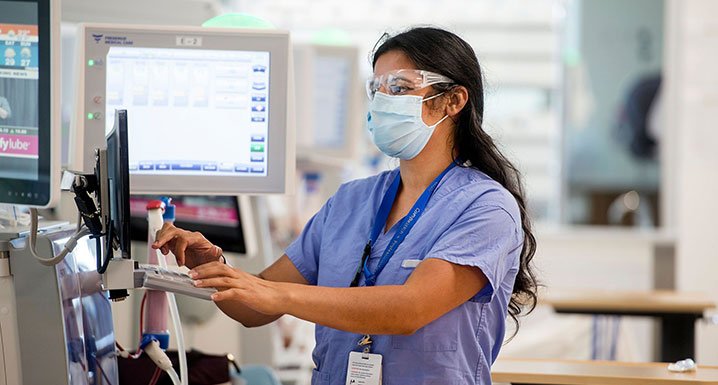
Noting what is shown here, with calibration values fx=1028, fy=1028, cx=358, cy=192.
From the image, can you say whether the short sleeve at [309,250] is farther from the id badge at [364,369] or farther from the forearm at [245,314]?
the id badge at [364,369]

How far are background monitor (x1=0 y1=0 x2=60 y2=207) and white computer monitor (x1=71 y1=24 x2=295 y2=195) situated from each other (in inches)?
16.2

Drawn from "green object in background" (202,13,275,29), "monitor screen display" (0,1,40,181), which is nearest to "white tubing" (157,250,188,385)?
"monitor screen display" (0,1,40,181)

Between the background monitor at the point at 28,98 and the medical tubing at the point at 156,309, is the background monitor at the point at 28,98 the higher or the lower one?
the higher one

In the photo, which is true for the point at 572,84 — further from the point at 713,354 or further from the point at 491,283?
the point at 491,283

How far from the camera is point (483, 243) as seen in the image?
6.12 feet

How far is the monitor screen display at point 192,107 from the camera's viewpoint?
7.06ft

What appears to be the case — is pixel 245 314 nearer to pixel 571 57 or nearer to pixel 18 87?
pixel 18 87

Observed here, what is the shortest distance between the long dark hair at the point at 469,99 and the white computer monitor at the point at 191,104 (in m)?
0.25

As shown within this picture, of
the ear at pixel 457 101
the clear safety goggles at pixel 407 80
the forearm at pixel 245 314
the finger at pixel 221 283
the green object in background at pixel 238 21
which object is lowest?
the forearm at pixel 245 314

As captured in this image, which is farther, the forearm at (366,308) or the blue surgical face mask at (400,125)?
the blue surgical face mask at (400,125)

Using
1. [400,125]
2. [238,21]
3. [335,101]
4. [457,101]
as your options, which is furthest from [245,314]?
[335,101]

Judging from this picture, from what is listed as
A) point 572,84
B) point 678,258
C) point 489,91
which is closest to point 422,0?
point 572,84

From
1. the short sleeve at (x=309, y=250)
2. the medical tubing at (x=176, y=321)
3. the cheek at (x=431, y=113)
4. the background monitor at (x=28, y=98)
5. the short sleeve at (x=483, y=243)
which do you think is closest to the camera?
the background monitor at (x=28, y=98)

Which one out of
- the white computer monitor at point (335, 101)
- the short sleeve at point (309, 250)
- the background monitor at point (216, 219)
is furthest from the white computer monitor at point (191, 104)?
the white computer monitor at point (335, 101)
